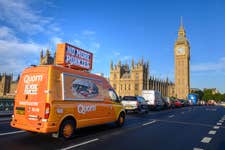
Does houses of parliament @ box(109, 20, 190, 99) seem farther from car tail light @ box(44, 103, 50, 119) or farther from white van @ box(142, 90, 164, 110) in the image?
car tail light @ box(44, 103, 50, 119)

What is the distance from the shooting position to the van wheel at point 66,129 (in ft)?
25.6

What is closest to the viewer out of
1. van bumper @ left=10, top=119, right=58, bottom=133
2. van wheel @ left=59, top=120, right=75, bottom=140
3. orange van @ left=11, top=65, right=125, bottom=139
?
van bumper @ left=10, top=119, right=58, bottom=133

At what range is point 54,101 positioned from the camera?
7523mm

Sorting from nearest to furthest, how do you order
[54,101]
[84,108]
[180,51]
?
[54,101], [84,108], [180,51]

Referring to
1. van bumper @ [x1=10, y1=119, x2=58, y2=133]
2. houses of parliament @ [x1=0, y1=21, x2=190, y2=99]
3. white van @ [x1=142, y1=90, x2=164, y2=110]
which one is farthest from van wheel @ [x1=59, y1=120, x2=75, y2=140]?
houses of parliament @ [x1=0, y1=21, x2=190, y2=99]

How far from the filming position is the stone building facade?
114519mm

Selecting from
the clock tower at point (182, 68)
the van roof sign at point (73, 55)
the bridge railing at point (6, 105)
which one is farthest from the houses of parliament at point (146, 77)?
the bridge railing at point (6, 105)

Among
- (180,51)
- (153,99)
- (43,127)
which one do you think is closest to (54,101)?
(43,127)

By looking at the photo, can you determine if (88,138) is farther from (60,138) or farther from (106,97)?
(106,97)

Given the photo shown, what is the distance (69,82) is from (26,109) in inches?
70.0

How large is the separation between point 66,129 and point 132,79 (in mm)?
109098

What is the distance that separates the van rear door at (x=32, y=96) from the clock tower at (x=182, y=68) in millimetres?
126482

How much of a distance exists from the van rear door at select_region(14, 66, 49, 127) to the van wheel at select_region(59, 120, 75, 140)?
2.89 feet

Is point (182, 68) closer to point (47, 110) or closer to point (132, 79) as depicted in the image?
point (132, 79)
